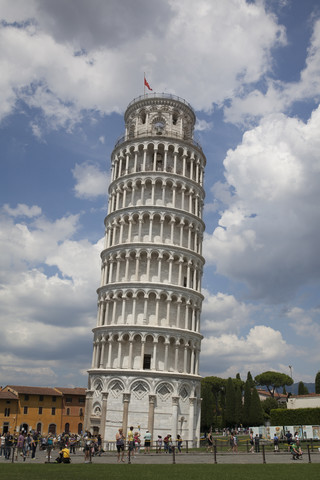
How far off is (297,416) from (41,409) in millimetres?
49885

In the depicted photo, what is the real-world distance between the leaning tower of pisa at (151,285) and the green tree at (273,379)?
78.1 metres

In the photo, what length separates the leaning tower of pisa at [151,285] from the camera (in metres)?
45.7

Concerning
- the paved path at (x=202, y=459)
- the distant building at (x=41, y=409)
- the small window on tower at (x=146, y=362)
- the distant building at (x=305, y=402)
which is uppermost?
the small window on tower at (x=146, y=362)

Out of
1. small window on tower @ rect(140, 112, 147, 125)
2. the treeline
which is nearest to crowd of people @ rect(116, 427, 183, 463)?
small window on tower @ rect(140, 112, 147, 125)

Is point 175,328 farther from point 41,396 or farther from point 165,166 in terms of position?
point 41,396

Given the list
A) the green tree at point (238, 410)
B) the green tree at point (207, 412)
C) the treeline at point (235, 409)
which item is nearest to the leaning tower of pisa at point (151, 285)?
the green tree at point (207, 412)

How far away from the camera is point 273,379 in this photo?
397 ft

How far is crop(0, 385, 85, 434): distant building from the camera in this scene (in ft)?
271

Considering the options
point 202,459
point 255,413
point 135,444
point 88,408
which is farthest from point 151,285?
point 255,413

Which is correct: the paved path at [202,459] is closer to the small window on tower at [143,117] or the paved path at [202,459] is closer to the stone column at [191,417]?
the stone column at [191,417]

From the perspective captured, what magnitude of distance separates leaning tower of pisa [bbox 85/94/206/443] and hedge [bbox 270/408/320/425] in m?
17.9

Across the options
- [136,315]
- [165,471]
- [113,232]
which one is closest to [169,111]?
[113,232]

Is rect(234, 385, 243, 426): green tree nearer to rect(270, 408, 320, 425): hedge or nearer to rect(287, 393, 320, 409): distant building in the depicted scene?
rect(287, 393, 320, 409): distant building

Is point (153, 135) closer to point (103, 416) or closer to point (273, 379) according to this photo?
point (103, 416)
